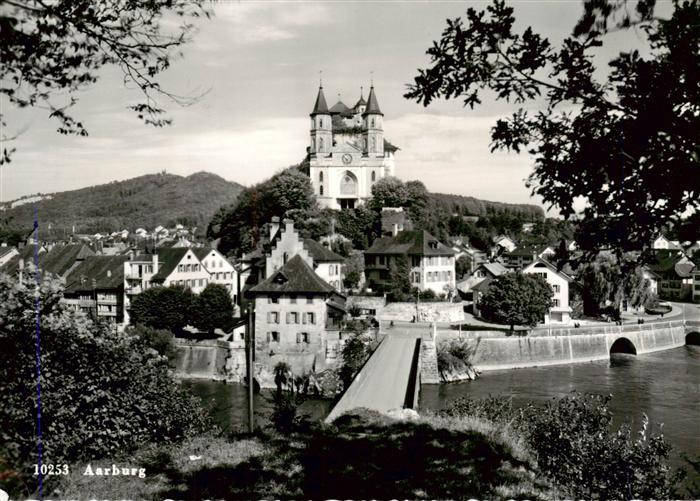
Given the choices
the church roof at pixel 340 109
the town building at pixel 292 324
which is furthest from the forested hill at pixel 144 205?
A: the town building at pixel 292 324

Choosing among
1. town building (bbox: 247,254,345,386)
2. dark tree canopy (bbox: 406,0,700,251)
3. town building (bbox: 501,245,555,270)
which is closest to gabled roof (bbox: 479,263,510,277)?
town building (bbox: 501,245,555,270)

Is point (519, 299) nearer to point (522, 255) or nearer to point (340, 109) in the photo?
point (522, 255)

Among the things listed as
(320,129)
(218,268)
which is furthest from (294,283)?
(320,129)

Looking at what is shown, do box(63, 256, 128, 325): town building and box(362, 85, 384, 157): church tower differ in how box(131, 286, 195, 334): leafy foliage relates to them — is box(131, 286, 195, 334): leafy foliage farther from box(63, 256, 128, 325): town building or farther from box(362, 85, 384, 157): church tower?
box(362, 85, 384, 157): church tower

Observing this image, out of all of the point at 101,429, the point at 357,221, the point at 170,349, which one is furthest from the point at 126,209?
the point at 101,429

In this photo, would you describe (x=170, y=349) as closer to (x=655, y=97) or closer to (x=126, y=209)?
(x=655, y=97)

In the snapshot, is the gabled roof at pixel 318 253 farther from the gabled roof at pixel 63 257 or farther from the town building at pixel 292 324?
the gabled roof at pixel 63 257
